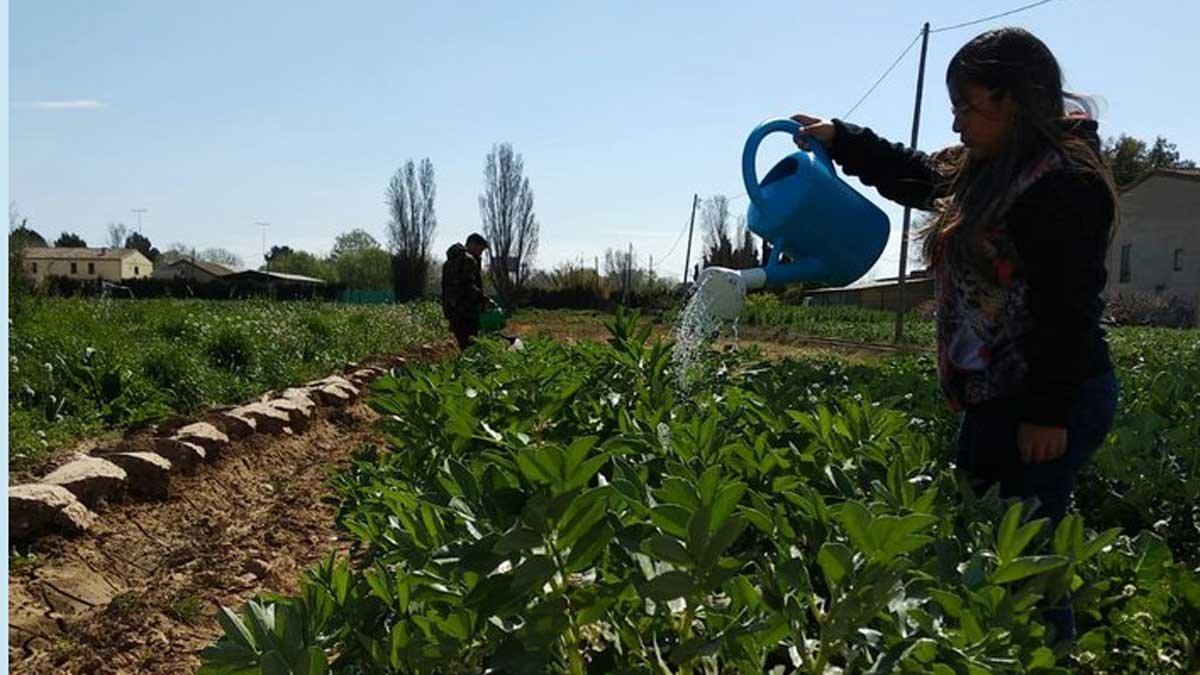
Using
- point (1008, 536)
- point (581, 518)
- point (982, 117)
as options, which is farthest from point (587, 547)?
point (982, 117)

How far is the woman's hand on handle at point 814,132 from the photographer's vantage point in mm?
2828

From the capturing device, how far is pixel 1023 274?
1979 mm

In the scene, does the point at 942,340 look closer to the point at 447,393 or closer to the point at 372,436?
the point at 447,393

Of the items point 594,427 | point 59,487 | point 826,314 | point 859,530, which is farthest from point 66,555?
point 826,314

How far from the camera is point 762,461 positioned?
60.7 inches

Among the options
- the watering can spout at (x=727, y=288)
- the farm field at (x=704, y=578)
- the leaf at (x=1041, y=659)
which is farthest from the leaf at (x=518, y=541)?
the watering can spout at (x=727, y=288)

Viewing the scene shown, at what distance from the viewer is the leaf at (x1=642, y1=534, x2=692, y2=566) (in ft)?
2.98

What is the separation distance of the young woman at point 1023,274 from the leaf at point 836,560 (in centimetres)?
115

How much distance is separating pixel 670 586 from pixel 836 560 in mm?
176

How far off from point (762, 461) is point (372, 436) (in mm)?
5951

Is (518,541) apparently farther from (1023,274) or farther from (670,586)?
(1023,274)

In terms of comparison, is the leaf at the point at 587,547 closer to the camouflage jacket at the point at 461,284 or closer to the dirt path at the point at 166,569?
the dirt path at the point at 166,569

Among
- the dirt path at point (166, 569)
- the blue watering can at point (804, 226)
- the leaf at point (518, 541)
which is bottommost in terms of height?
the dirt path at point (166, 569)

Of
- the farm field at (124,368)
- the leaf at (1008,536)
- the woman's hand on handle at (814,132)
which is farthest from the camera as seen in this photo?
the farm field at (124,368)
